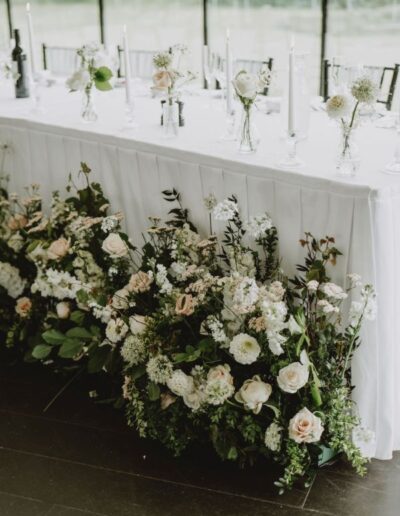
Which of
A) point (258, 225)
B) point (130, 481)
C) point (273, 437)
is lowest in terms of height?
point (130, 481)

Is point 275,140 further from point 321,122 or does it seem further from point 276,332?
point 276,332

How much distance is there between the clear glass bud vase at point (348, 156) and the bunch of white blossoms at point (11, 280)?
5.03 ft

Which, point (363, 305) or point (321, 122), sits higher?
point (321, 122)

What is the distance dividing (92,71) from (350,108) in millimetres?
1205

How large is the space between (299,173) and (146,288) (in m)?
0.67

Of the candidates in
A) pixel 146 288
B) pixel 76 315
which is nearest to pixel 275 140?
pixel 146 288

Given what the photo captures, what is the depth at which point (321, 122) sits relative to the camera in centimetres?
334

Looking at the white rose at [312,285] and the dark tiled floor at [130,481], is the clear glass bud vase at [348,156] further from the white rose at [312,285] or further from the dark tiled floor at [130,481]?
the dark tiled floor at [130,481]

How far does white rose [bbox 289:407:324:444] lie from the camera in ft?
7.82

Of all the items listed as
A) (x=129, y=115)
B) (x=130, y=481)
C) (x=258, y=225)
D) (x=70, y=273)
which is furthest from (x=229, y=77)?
(x=130, y=481)

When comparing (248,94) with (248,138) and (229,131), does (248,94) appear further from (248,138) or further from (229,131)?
(229,131)

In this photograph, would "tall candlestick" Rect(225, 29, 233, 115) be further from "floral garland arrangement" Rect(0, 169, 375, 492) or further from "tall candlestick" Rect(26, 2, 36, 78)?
"tall candlestick" Rect(26, 2, 36, 78)

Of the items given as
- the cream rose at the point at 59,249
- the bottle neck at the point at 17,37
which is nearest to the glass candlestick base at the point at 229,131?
the cream rose at the point at 59,249

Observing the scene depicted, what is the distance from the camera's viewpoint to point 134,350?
2.72 metres
